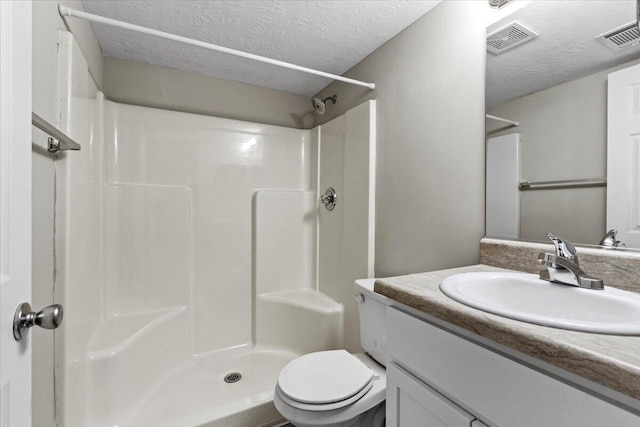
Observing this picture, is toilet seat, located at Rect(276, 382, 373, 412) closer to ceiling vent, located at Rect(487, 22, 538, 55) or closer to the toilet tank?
the toilet tank

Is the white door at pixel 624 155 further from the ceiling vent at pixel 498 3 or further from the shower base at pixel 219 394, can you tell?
the shower base at pixel 219 394

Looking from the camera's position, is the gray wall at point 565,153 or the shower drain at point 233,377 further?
the shower drain at point 233,377

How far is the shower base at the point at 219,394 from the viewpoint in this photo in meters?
1.39

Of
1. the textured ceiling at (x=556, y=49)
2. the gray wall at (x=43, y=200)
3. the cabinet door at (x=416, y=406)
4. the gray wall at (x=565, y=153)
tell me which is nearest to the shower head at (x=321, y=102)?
the textured ceiling at (x=556, y=49)

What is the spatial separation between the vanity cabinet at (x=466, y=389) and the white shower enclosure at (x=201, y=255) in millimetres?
929

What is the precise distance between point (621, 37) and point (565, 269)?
72cm

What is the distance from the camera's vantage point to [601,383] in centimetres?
42

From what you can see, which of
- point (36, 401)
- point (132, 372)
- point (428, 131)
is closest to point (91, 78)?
point (36, 401)

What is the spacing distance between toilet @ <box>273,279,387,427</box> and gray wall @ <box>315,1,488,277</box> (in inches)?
13.0

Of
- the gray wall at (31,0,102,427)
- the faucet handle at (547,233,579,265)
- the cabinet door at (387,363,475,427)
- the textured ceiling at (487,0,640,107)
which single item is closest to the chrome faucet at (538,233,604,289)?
the faucet handle at (547,233,579,265)

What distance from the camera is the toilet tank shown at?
1380 mm

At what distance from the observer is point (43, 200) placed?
37.8 inches

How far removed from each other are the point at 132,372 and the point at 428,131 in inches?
80.9

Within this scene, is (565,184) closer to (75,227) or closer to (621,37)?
(621,37)
